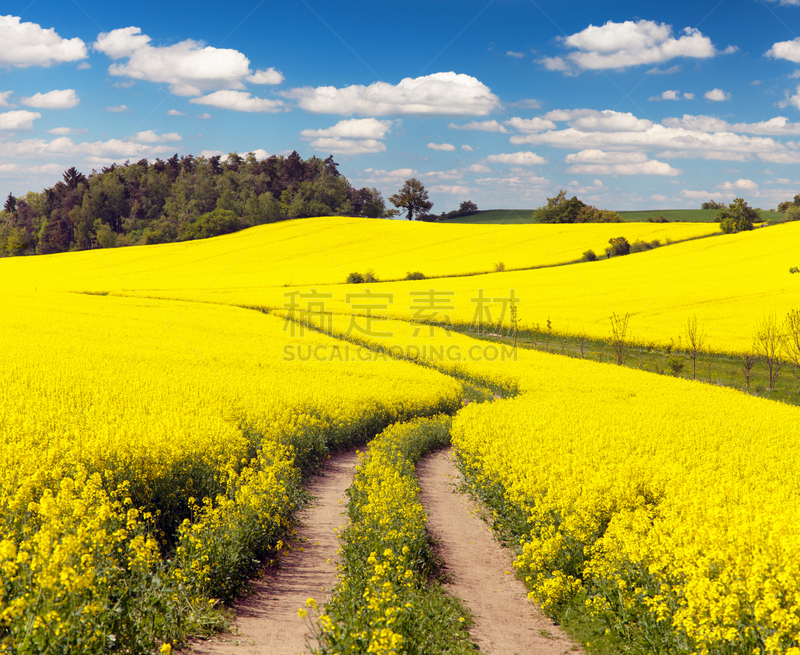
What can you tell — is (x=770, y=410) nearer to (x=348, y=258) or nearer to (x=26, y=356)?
(x=26, y=356)

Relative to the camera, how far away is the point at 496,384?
74.7ft

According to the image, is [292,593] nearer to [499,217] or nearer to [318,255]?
[318,255]

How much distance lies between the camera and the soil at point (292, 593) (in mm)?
5590

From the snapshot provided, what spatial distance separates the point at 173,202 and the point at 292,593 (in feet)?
339

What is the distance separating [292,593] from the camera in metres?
7.01

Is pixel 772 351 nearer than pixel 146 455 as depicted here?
No

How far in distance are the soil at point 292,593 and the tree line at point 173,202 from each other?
86403 millimetres

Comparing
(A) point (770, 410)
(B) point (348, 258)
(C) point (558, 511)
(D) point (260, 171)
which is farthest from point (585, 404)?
(D) point (260, 171)

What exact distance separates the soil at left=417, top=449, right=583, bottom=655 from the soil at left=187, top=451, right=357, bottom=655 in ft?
5.97

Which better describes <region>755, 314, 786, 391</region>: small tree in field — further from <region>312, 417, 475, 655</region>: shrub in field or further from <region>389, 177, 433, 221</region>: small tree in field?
<region>389, 177, 433, 221</region>: small tree in field

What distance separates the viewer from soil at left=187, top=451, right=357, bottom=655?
5.59 metres

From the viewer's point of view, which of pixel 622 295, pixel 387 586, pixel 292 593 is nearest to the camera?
pixel 387 586

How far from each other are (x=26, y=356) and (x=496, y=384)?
17064 mm

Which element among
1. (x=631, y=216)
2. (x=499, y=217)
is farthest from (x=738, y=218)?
(x=499, y=217)
